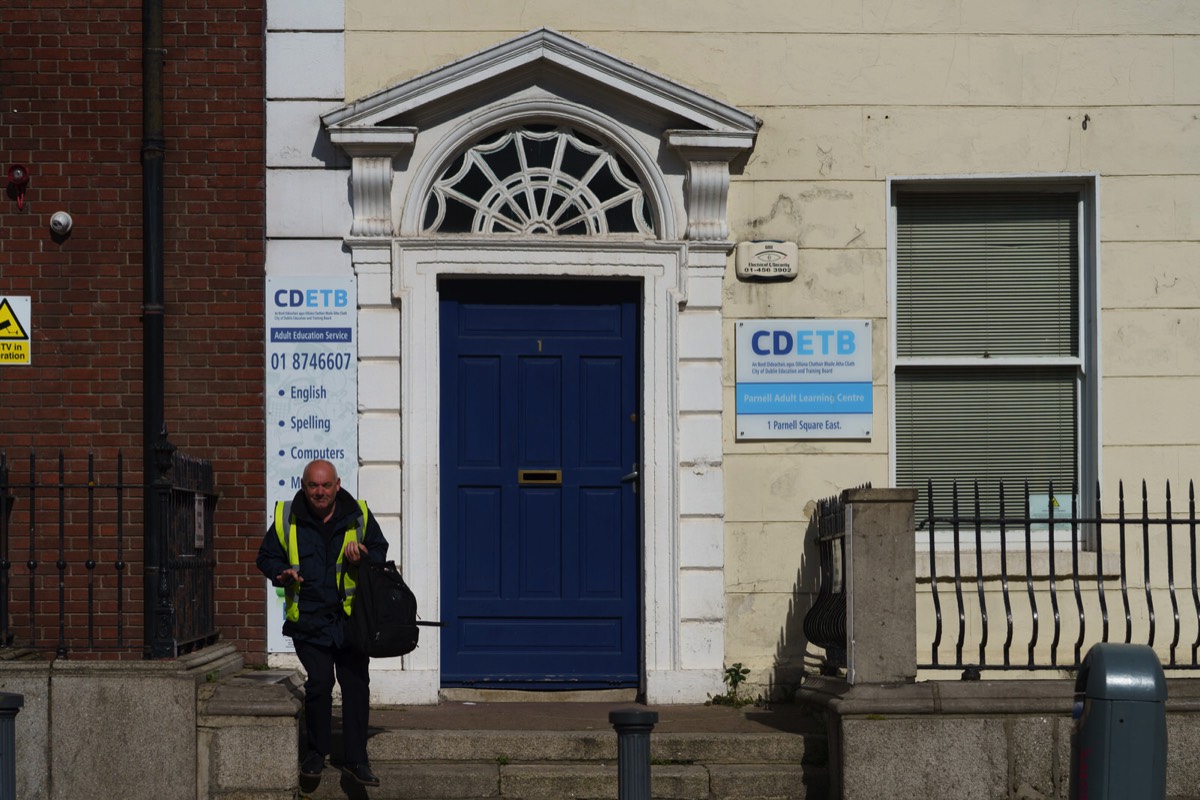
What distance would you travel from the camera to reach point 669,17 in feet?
33.4

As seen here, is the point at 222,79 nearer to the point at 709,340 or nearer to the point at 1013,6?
the point at 709,340

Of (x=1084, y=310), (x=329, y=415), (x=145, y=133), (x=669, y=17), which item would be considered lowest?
(x=329, y=415)

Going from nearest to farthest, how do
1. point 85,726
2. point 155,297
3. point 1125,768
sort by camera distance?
point 1125,768
point 85,726
point 155,297

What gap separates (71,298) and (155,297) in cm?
52

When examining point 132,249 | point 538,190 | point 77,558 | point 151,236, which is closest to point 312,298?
point 151,236

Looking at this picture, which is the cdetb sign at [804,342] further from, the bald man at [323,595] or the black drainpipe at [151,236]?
the black drainpipe at [151,236]

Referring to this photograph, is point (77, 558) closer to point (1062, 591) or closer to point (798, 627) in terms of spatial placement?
point (798, 627)

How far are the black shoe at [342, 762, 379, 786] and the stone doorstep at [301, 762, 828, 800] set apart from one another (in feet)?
0.80

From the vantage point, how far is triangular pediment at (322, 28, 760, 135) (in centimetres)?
988

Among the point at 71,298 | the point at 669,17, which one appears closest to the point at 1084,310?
the point at 669,17

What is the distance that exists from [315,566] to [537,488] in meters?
2.21

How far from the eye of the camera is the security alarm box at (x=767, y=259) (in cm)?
1010

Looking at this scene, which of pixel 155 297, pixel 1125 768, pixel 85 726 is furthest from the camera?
pixel 155 297

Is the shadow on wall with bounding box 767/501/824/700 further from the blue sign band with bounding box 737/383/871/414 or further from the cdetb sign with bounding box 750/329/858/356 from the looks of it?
the cdetb sign with bounding box 750/329/858/356
